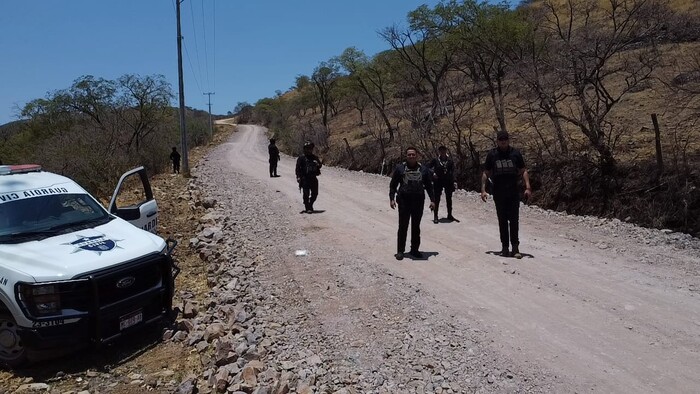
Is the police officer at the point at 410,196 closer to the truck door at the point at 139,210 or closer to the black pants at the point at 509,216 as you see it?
the black pants at the point at 509,216

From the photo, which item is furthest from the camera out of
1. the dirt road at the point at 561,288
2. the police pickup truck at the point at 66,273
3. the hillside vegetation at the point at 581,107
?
the hillside vegetation at the point at 581,107

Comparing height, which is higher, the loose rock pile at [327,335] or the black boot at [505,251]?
the black boot at [505,251]

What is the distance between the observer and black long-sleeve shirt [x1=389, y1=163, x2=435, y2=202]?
313 inches

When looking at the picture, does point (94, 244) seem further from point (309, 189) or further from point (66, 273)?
point (309, 189)

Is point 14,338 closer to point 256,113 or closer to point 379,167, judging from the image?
point 379,167

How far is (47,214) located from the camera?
638cm

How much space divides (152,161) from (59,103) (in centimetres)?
1364

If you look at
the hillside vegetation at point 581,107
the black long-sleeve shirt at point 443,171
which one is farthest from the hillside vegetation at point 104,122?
the black long-sleeve shirt at point 443,171

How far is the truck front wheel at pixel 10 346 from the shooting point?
5285 millimetres

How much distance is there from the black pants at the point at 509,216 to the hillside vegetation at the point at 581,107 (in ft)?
12.6

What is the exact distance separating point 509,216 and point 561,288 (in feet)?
5.75

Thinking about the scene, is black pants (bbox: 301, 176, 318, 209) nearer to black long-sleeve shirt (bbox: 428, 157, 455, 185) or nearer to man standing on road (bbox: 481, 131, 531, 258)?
black long-sleeve shirt (bbox: 428, 157, 455, 185)

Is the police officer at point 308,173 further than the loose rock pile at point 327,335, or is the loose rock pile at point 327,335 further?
the police officer at point 308,173

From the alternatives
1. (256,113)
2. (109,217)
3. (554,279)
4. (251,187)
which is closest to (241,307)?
(109,217)
